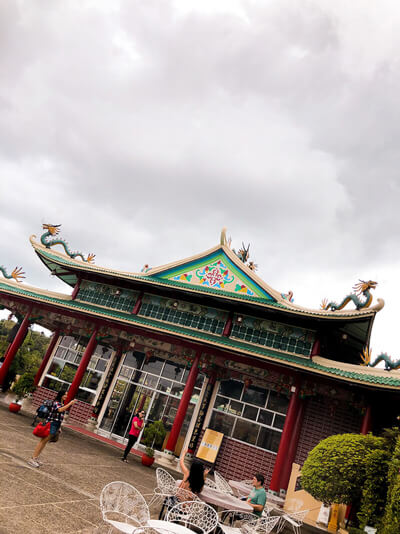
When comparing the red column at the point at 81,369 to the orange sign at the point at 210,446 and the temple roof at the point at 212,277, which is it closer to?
the temple roof at the point at 212,277

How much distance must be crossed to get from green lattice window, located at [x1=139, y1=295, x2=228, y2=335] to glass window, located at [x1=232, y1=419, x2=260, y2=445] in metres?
3.67

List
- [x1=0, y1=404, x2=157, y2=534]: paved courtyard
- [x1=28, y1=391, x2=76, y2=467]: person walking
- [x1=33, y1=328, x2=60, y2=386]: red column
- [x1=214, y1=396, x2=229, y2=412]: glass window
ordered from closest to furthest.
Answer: [x1=0, y1=404, x2=157, y2=534]: paved courtyard
[x1=28, y1=391, x2=76, y2=467]: person walking
[x1=214, y1=396, x2=229, y2=412]: glass window
[x1=33, y1=328, x2=60, y2=386]: red column

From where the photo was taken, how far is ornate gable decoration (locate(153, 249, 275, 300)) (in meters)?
15.9

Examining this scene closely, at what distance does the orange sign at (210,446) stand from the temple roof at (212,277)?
5.31 m

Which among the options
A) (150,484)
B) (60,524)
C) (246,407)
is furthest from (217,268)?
(60,524)

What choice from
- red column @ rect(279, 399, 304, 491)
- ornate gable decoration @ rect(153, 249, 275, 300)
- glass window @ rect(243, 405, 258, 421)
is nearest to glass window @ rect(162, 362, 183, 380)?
glass window @ rect(243, 405, 258, 421)

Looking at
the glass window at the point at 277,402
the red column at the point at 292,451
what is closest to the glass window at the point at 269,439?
the red column at the point at 292,451

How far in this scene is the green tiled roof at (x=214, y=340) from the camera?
11.4 meters

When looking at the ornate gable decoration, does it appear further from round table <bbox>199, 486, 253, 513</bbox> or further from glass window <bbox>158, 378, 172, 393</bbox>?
round table <bbox>199, 486, 253, 513</bbox>

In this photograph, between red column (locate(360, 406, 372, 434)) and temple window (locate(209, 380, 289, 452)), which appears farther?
temple window (locate(209, 380, 289, 452))

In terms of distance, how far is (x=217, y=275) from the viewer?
16.6 m

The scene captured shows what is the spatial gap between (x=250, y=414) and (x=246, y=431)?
641 mm

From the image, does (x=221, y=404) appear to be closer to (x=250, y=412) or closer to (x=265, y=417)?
(x=250, y=412)

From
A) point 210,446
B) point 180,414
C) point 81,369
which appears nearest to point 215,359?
point 180,414
